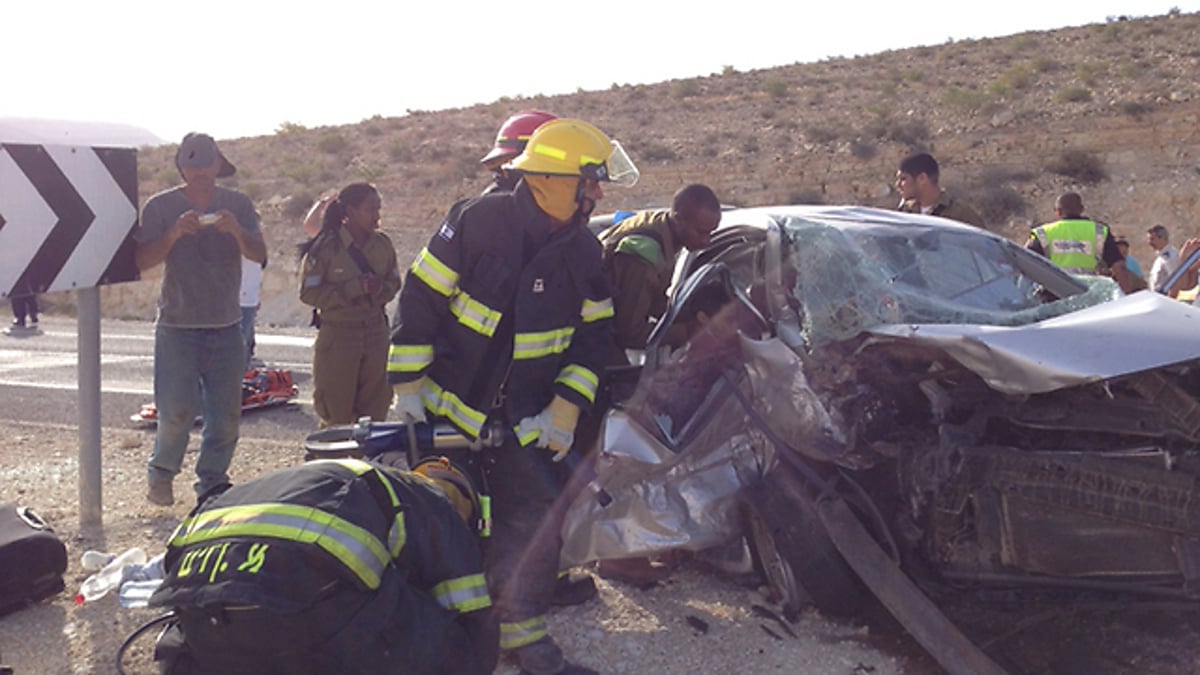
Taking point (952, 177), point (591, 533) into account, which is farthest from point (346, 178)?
point (591, 533)

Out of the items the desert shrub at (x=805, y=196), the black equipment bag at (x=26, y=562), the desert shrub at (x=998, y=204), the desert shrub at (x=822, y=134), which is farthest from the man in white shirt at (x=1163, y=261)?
the desert shrub at (x=822, y=134)

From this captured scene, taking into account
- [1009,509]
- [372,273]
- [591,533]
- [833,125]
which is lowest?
[591,533]

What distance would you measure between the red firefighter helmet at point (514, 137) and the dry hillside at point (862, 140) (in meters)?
15.5

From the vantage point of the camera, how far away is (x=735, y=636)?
4.05m

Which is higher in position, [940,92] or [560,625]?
[940,92]

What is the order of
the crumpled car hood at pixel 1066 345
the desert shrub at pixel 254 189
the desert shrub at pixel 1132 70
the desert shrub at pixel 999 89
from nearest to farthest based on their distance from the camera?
the crumpled car hood at pixel 1066 345, the desert shrub at pixel 1132 70, the desert shrub at pixel 999 89, the desert shrub at pixel 254 189

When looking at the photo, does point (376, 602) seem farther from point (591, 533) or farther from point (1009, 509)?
point (1009, 509)

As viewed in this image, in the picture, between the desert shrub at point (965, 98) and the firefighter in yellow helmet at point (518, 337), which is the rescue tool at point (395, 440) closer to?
the firefighter in yellow helmet at point (518, 337)

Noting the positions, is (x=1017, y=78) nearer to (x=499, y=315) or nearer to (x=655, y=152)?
(x=655, y=152)

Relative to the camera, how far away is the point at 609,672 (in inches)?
150

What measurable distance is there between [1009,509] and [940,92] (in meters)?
27.6

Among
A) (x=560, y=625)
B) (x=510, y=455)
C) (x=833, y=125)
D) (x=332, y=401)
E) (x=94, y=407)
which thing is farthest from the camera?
(x=833, y=125)

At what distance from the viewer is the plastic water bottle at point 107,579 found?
4.08 meters

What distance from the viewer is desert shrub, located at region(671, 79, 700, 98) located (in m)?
35.3
